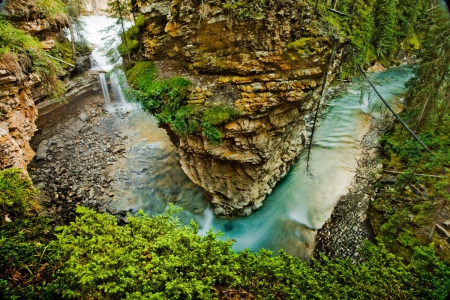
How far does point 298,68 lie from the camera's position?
8.10 meters

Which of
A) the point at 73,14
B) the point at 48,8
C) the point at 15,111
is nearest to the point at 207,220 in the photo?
the point at 15,111

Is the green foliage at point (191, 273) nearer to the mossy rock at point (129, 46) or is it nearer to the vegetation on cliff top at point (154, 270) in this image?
the vegetation on cliff top at point (154, 270)

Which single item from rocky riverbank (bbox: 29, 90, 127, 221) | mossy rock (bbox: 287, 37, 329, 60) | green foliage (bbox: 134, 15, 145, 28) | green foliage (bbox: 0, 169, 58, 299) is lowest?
rocky riverbank (bbox: 29, 90, 127, 221)

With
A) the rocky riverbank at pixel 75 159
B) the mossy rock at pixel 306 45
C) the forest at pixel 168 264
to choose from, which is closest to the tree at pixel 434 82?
the forest at pixel 168 264

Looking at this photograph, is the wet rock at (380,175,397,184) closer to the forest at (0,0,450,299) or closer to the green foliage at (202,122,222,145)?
the forest at (0,0,450,299)

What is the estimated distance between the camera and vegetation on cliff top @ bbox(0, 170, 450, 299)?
120 inches

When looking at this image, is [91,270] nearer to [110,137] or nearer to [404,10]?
[110,137]

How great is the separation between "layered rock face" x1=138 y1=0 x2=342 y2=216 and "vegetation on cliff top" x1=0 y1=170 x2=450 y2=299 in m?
5.44

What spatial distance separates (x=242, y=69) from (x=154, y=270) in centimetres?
715

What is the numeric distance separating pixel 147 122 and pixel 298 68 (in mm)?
13011

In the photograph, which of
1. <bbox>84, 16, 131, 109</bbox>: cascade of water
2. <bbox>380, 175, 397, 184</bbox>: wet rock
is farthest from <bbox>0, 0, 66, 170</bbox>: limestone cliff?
<bbox>380, 175, 397, 184</bbox>: wet rock

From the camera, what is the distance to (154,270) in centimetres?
347

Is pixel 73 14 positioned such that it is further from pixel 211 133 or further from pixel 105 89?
pixel 211 133

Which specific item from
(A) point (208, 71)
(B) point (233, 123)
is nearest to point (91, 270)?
(B) point (233, 123)
